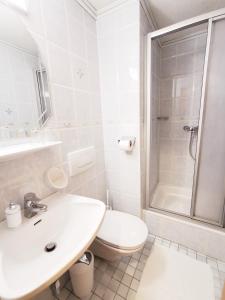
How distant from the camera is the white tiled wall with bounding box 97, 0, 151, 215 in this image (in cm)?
127

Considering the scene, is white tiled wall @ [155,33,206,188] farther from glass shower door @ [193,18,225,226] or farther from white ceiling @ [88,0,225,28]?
glass shower door @ [193,18,225,226]

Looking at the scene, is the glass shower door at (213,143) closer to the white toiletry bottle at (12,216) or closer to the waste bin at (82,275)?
the waste bin at (82,275)

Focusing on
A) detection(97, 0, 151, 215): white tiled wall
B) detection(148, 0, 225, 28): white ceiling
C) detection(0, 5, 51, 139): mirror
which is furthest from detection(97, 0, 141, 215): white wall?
detection(0, 5, 51, 139): mirror

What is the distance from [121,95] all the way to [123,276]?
5.19 ft

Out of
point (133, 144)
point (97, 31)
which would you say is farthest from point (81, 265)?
point (97, 31)

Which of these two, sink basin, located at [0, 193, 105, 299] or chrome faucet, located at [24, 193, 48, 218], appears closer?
sink basin, located at [0, 193, 105, 299]

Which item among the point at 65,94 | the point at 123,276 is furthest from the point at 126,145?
the point at 123,276

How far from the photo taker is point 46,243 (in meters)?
0.80

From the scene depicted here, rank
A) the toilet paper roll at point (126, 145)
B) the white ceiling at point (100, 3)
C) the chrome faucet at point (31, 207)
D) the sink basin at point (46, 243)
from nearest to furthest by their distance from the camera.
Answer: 1. the sink basin at point (46, 243)
2. the chrome faucet at point (31, 207)
3. the white ceiling at point (100, 3)
4. the toilet paper roll at point (126, 145)

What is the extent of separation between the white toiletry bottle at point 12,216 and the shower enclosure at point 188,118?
1.24m

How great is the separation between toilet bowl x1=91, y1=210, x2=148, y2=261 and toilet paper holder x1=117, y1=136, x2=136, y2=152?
0.62 meters

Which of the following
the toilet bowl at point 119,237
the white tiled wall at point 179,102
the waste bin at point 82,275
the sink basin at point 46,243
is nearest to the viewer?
the sink basin at point 46,243

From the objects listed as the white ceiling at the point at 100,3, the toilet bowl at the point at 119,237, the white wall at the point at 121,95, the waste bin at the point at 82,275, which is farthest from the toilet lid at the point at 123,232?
the white ceiling at the point at 100,3

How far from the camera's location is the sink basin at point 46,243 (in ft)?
1.59
